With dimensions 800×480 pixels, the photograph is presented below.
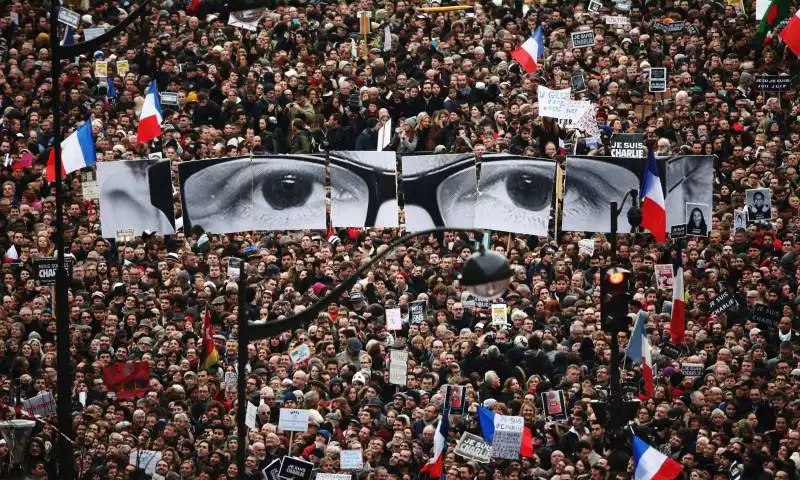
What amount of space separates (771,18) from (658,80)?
2.64 meters

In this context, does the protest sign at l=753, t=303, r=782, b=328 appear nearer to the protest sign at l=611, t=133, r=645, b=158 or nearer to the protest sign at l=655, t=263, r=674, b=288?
the protest sign at l=655, t=263, r=674, b=288

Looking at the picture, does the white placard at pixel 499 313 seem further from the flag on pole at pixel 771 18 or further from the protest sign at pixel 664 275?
the flag on pole at pixel 771 18

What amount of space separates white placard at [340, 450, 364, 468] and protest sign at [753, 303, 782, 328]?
18.2 feet

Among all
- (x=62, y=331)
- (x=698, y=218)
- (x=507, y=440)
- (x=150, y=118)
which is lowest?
(x=507, y=440)

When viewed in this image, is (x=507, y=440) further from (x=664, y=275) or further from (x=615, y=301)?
(x=664, y=275)

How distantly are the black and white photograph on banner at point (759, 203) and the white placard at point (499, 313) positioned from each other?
159 inches

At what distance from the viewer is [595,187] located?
83.1 feet

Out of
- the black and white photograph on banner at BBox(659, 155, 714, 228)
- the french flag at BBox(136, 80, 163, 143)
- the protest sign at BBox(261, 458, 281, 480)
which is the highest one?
the french flag at BBox(136, 80, 163, 143)

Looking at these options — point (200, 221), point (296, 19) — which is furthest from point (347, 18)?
point (200, 221)

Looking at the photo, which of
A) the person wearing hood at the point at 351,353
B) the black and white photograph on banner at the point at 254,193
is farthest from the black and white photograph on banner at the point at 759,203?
the black and white photograph on banner at the point at 254,193

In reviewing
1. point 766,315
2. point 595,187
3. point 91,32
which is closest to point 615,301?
point 766,315

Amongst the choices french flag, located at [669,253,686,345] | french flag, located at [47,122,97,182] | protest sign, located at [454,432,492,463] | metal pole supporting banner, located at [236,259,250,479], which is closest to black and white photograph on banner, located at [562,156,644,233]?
french flag, located at [669,253,686,345]

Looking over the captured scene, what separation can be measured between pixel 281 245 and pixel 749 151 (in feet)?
22.8

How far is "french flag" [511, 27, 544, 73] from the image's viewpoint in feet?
92.2
